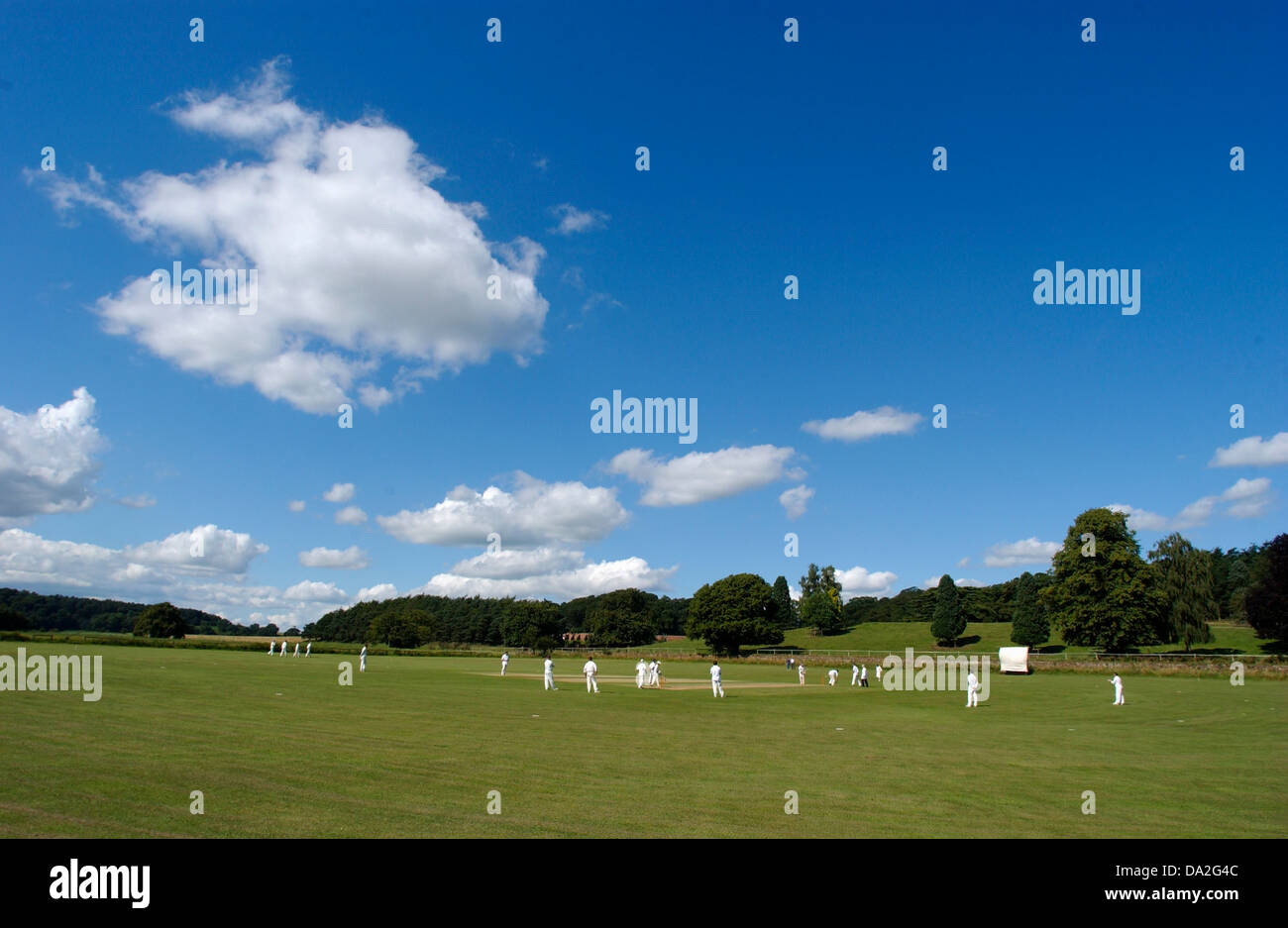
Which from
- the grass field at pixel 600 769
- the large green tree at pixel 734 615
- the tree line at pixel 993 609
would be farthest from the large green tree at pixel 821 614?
the grass field at pixel 600 769

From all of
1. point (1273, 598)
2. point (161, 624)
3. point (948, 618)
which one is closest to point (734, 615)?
point (948, 618)

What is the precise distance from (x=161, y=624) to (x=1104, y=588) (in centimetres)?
13462

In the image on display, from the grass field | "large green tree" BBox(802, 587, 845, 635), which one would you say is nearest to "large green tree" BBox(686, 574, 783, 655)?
"large green tree" BBox(802, 587, 845, 635)

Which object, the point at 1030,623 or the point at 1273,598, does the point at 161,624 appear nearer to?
the point at 1030,623

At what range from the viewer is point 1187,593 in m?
89.1

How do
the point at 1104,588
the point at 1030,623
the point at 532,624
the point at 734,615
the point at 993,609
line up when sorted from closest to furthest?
the point at 1104,588 → the point at 734,615 → the point at 1030,623 → the point at 532,624 → the point at 993,609

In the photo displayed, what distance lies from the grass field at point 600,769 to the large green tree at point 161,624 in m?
111

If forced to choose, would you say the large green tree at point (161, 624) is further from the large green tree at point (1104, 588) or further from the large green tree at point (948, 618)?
the large green tree at point (1104, 588)

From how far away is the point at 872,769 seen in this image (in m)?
17.5

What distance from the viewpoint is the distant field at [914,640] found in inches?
3740
